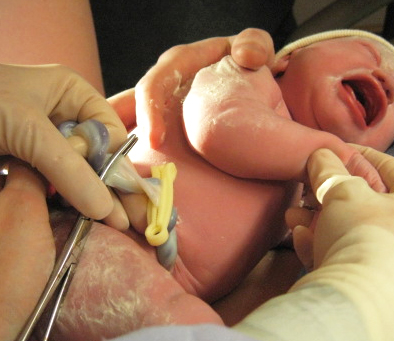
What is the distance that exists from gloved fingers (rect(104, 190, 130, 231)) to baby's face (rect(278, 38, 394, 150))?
448mm

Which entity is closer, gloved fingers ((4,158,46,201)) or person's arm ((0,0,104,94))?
gloved fingers ((4,158,46,201))

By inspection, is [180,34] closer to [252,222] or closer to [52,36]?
[52,36]

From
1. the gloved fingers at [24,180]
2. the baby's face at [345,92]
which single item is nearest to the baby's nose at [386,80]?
the baby's face at [345,92]

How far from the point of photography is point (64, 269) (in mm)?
546

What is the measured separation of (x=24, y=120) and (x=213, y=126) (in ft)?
1.12

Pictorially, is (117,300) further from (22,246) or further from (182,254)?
(182,254)

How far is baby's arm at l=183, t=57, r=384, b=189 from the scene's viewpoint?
789mm

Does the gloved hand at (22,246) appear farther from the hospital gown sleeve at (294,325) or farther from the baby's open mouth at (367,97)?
the baby's open mouth at (367,97)

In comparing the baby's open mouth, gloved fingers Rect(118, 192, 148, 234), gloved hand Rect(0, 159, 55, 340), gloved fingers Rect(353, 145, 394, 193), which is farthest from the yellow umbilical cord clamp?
the baby's open mouth

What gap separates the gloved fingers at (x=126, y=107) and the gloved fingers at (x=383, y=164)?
0.44m

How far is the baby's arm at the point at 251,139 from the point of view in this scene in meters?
0.79

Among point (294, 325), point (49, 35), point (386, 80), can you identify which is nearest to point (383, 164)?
point (386, 80)

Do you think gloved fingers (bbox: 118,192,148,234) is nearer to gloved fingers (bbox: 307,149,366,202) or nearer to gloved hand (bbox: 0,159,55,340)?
gloved hand (bbox: 0,159,55,340)

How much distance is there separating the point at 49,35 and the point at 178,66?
30cm
